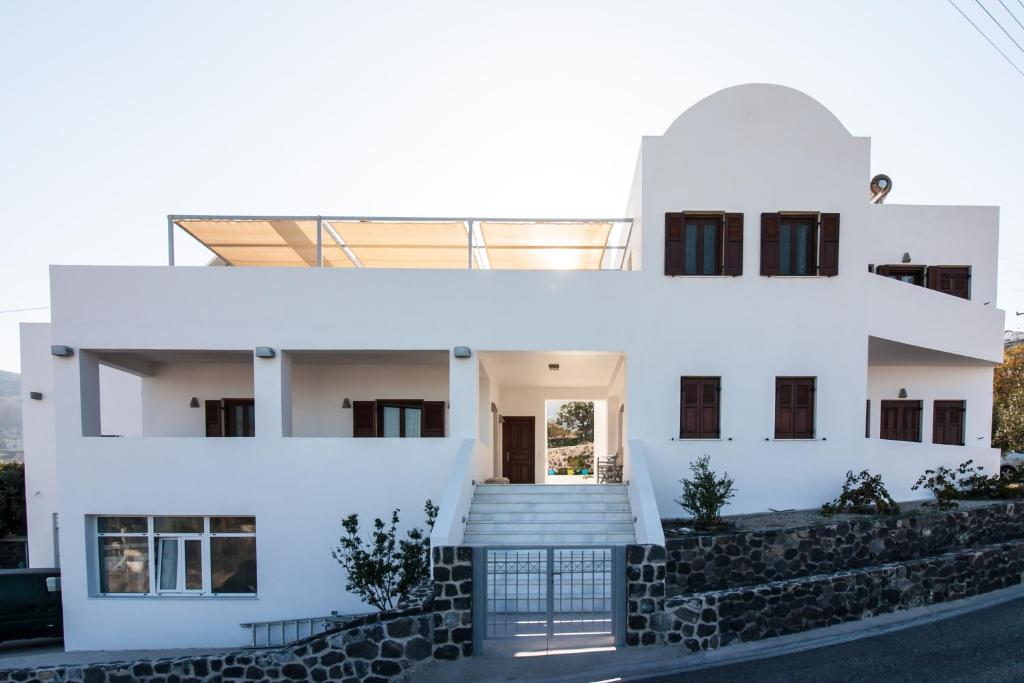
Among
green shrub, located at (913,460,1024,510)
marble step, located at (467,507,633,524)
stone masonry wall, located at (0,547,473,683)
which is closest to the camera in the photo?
stone masonry wall, located at (0,547,473,683)

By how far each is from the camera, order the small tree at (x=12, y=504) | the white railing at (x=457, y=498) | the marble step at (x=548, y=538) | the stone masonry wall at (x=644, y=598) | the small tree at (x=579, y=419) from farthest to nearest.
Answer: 1. the small tree at (x=579, y=419)
2. the small tree at (x=12, y=504)
3. the marble step at (x=548, y=538)
4. the white railing at (x=457, y=498)
5. the stone masonry wall at (x=644, y=598)

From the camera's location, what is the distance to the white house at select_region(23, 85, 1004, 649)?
427 inches

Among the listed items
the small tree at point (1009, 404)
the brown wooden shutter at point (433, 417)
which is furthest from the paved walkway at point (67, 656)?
the small tree at point (1009, 404)

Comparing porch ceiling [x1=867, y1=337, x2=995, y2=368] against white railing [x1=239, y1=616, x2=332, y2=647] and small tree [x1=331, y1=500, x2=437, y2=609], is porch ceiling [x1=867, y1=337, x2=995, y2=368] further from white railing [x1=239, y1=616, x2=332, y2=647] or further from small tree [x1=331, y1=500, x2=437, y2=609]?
white railing [x1=239, y1=616, x2=332, y2=647]

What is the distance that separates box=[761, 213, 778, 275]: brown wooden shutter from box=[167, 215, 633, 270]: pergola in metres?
2.63

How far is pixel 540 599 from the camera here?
8.13 metres

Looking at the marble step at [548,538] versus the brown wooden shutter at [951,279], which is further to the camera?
the brown wooden shutter at [951,279]

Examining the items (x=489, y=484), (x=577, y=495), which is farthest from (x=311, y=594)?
(x=577, y=495)

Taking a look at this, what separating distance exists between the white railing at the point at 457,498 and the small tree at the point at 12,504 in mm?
15279

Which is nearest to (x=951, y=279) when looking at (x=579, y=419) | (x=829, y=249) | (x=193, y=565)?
(x=829, y=249)

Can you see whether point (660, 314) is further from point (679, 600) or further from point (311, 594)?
point (311, 594)

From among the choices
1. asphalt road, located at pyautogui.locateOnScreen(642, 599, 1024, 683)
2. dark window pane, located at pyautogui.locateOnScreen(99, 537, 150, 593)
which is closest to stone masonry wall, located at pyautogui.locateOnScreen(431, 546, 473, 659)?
asphalt road, located at pyautogui.locateOnScreen(642, 599, 1024, 683)

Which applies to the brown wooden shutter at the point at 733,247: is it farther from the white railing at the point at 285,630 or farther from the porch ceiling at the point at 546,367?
the white railing at the point at 285,630

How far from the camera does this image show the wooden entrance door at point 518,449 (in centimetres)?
1803
